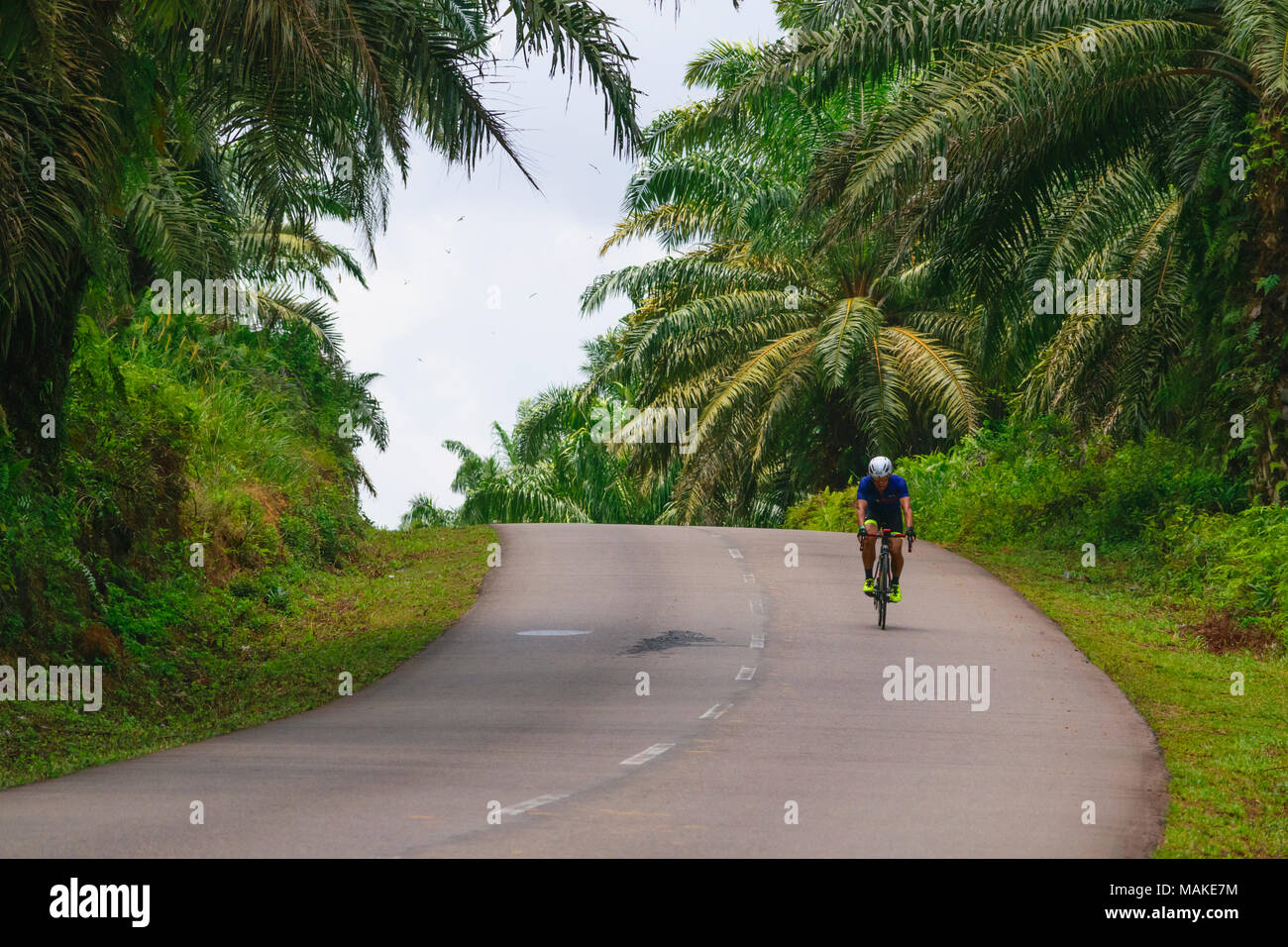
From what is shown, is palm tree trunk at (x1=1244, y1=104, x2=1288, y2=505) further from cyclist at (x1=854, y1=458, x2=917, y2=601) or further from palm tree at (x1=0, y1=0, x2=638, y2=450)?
palm tree at (x1=0, y1=0, x2=638, y2=450)

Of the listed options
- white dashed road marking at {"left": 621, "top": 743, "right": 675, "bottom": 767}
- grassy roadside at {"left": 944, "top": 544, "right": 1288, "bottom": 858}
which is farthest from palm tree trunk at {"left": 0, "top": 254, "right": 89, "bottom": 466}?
grassy roadside at {"left": 944, "top": 544, "right": 1288, "bottom": 858}

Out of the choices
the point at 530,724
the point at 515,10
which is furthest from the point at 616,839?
the point at 515,10

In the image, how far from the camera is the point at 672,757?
10703 mm

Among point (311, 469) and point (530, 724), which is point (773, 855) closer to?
point (530, 724)

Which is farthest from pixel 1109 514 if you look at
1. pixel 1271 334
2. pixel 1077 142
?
pixel 1077 142

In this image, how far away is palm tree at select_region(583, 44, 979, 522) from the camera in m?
33.2

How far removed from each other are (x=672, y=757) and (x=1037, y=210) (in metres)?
13.9

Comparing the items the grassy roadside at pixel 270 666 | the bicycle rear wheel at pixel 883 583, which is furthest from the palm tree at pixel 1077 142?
the grassy roadside at pixel 270 666

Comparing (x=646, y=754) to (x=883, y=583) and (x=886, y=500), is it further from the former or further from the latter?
(x=886, y=500)

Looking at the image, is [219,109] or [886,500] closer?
[219,109]

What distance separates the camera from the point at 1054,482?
94.8 ft

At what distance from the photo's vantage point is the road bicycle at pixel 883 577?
17688 millimetres

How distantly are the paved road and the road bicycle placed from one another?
11.6 inches
